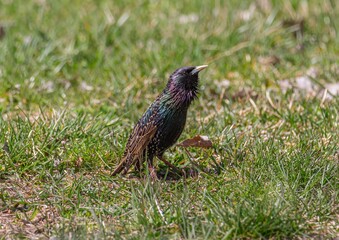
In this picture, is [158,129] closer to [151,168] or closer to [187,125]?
[151,168]

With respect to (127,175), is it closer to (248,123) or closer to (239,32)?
(248,123)

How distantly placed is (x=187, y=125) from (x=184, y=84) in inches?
34.9

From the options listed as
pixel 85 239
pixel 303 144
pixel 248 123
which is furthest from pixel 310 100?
pixel 85 239

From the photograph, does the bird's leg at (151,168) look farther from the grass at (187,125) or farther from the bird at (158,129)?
the grass at (187,125)

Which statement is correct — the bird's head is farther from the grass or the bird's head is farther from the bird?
the grass

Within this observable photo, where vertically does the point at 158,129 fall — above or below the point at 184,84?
below

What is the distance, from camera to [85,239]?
410 centimetres

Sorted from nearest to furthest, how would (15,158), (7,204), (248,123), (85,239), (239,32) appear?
(85,239), (7,204), (15,158), (248,123), (239,32)

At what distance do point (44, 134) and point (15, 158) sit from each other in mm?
417

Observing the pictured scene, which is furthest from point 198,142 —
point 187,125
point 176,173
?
point 187,125

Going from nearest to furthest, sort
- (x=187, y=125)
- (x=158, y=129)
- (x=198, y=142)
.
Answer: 1. (x=158, y=129)
2. (x=198, y=142)
3. (x=187, y=125)

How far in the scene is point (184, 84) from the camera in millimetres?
5422

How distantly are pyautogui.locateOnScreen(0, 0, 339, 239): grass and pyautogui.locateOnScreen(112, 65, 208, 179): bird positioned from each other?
7.4 inches

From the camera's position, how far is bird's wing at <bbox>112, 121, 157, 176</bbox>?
525 centimetres
